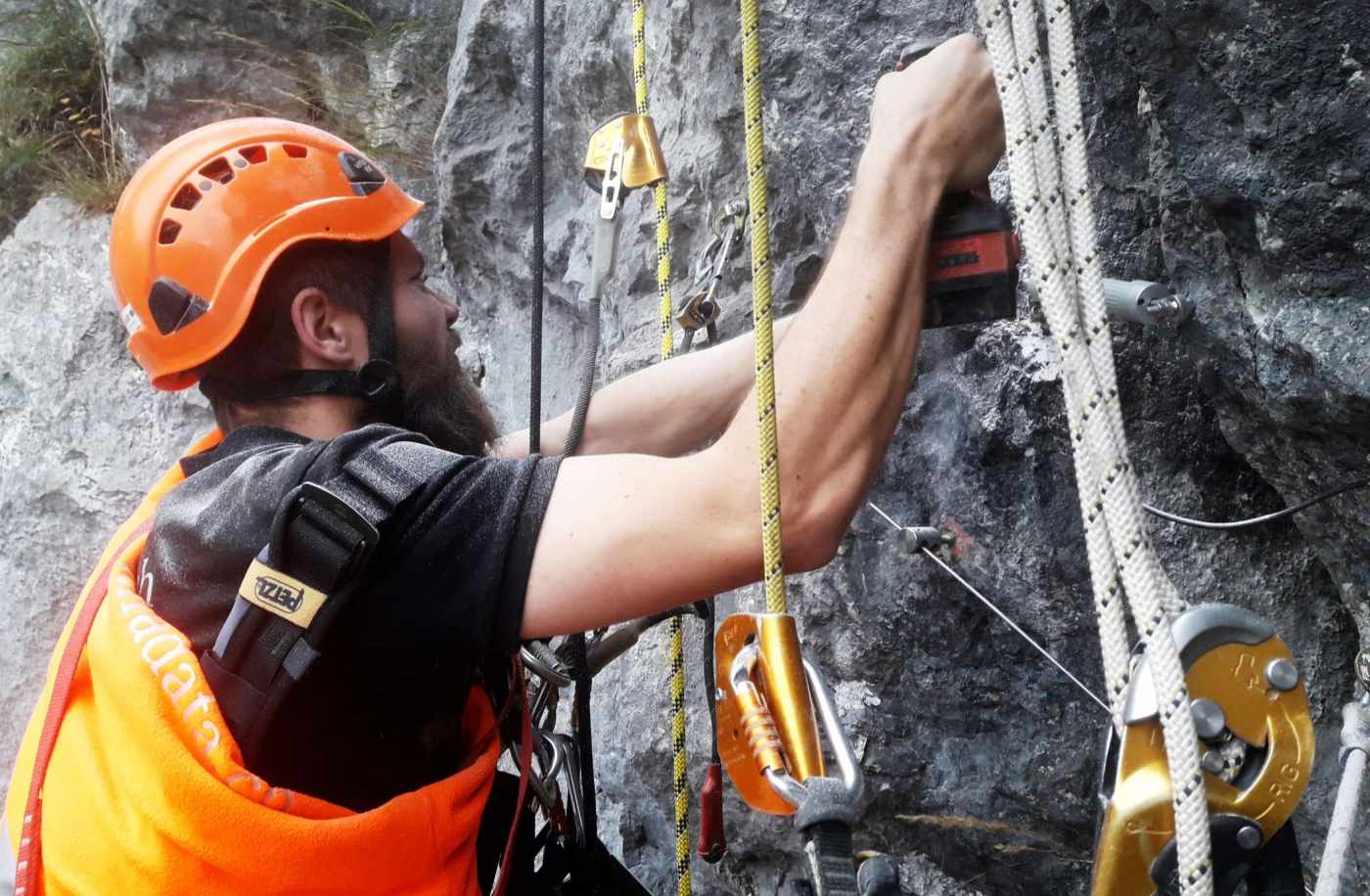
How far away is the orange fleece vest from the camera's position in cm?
129

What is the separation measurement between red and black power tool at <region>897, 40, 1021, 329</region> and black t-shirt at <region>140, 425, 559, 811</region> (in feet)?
1.71

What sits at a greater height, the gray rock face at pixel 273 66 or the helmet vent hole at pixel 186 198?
the gray rock face at pixel 273 66

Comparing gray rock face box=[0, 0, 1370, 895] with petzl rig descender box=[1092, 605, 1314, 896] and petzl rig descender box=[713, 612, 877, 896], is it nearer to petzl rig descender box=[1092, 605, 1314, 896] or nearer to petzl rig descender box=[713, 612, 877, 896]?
petzl rig descender box=[1092, 605, 1314, 896]

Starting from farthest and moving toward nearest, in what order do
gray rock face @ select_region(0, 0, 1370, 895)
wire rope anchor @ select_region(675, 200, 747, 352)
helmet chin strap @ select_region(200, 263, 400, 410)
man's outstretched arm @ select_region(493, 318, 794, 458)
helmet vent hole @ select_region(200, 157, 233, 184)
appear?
wire rope anchor @ select_region(675, 200, 747, 352)
man's outstretched arm @ select_region(493, 318, 794, 458)
helmet vent hole @ select_region(200, 157, 233, 184)
helmet chin strap @ select_region(200, 263, 400, 410)
gray rock face @ select_region(0, 0, 1370, 895)

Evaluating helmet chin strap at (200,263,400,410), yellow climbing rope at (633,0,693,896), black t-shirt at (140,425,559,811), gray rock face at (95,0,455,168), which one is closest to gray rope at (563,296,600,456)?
yellow climbing rope at (633,0,693,896)

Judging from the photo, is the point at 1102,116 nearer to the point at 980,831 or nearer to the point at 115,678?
the point at 980,831

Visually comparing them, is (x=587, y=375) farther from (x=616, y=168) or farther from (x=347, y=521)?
(x=347, y=521)

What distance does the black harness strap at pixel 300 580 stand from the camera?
1.23 meters

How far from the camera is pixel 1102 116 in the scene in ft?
5.57

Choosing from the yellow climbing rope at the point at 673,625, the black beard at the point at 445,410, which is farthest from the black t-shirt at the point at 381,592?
the yellow climbing rope at the point at 673,625

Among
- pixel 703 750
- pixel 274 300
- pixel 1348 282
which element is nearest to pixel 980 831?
pixel 703 750

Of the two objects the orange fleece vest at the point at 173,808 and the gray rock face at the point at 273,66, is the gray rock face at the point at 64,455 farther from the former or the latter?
the orange fleece vest at the point at 173,808

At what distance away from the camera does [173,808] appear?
4.24 ft

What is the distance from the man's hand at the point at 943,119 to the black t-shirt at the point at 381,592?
551mm
